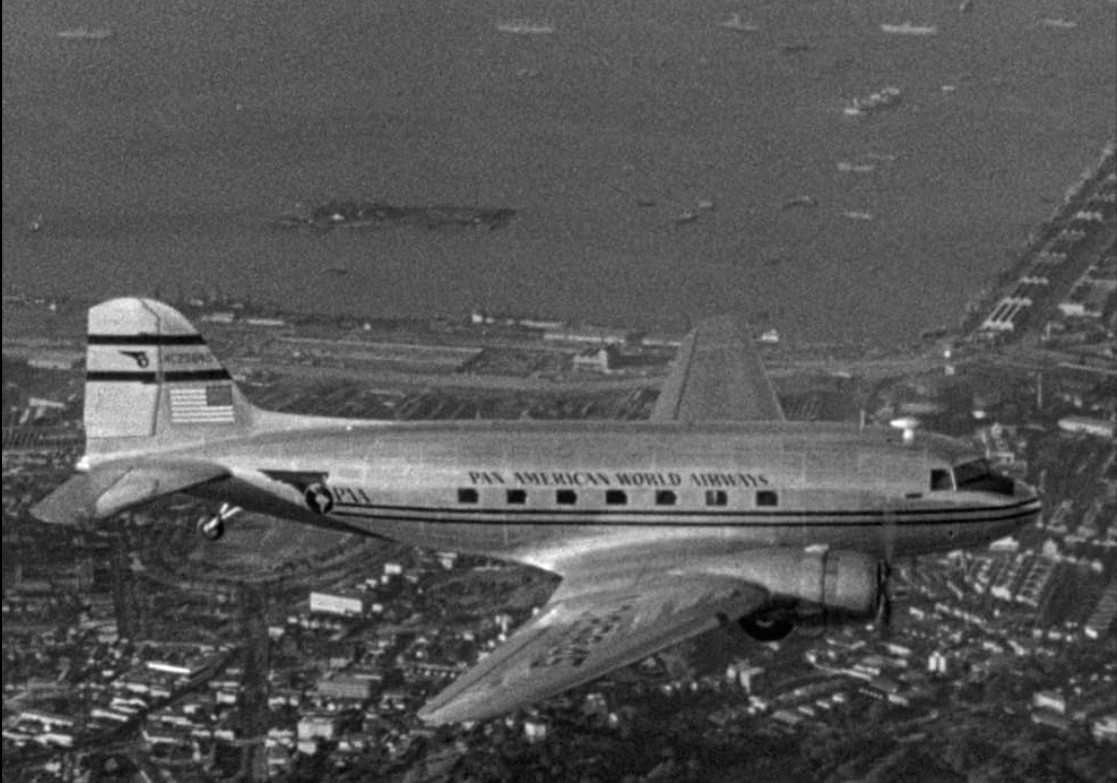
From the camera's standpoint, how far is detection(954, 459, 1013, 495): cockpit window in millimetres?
32812

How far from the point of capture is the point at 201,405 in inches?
1398

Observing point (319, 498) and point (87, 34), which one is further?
point (87, 34)

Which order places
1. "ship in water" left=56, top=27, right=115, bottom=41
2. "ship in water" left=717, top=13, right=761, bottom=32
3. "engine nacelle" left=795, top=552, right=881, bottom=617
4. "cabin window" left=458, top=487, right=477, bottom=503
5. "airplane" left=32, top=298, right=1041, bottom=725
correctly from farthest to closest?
"ship in water" left=56, top=27, right=115, bottom=41
"ship in water" left=717, top=13, right=761, bottom=32
"cabin window" left=458, top=487, right=477, bottom=503
"airplane" left=32, top=298, right=1041, bottom=725
"engine nacelle" left=795, top=552, right=881, bottom=617

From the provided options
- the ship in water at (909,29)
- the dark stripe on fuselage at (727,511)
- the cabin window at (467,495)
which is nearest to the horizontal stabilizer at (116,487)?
the cabin window at (467,495)

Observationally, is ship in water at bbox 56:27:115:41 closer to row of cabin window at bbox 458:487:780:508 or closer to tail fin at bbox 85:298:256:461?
tail fin at bbox 85:298:256:461

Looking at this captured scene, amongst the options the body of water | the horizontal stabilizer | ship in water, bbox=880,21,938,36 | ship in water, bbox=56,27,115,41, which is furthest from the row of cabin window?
ship in water, bbox=56,27,115,41

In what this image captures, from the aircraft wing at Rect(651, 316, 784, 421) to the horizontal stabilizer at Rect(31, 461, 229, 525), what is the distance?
8478 mm

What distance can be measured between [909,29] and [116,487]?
133ft

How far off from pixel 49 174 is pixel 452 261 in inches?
815

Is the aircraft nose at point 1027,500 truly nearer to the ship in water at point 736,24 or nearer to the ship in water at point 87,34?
the ship in water at point 736,24

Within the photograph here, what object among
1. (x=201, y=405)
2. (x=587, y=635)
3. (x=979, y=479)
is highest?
(x=201, y=405)

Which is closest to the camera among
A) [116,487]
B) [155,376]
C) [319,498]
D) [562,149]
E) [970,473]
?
[970,473]

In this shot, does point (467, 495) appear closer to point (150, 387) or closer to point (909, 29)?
point (150, 387)

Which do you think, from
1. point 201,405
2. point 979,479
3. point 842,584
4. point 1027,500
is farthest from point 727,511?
point 201,405
